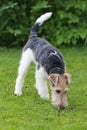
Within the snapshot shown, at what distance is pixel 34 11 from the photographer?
45.8 feet

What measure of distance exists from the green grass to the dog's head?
0.59ft

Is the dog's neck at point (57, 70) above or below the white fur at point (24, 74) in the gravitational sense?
above

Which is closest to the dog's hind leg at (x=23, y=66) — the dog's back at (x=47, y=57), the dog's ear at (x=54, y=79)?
the dog's back at (x=47, y=57)

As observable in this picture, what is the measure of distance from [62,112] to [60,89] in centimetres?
40

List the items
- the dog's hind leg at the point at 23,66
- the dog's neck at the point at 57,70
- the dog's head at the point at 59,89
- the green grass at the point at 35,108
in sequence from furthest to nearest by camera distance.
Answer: the dog's hind leg at the point at 23,66 < the dog's neck at the point at 57,70 < the dog's head at the point at 59,89 < the green grass at the point at 35,108

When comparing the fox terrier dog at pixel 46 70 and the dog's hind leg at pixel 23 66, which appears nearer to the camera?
the fox terrier dog at pixel 46 70

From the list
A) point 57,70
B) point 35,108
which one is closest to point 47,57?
point 57,70

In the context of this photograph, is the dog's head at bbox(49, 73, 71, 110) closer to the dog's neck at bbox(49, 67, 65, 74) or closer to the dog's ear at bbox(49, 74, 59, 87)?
the dog's ear at bbox(49, 74, 59, 87)

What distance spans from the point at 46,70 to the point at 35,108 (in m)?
0.69

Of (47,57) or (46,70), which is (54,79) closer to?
(46,70)

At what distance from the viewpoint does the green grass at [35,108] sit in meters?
7.28

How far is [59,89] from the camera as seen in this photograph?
778cm

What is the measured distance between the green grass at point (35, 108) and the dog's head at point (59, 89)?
179mm

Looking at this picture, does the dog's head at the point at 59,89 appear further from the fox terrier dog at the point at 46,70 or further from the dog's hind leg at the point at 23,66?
the dog's hind leg at the point at 23,66
